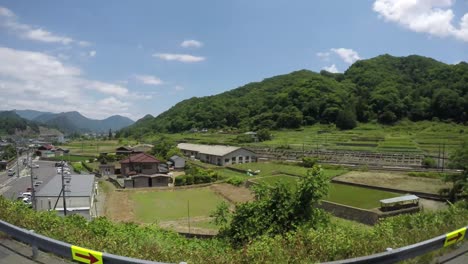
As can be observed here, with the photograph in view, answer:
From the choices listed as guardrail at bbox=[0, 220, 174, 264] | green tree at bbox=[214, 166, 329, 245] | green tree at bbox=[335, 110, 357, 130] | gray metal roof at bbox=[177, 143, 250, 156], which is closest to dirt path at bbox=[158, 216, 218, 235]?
green tree at bbox=[214, 166, 329, 245]

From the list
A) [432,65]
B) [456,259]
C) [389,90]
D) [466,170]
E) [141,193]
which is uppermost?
[432,65]

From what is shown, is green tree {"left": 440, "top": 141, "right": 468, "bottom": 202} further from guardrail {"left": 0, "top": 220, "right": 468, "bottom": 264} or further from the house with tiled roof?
the house with tiled roof

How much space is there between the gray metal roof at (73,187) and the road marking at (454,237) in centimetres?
2240

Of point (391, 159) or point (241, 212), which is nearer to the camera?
point (241, 212)

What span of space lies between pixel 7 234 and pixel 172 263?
2.72 meters

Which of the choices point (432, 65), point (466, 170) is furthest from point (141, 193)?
point (432, 65)

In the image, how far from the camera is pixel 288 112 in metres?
93.8

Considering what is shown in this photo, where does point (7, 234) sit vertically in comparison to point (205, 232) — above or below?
above

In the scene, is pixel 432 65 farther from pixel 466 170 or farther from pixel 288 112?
pixel 466 170

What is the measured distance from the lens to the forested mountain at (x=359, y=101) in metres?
81.6

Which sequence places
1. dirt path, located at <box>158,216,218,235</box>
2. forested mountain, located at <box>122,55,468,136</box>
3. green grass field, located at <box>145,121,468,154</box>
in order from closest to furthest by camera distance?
1. dirt path, located at <box>158,216,218,235</box>
2. green grass field, located at <box>145,121,468,154</box>
3. forested mountain, located at <box>122,55,468,136</box>

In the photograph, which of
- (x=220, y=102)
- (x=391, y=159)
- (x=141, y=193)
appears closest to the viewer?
(x=141, y=193)

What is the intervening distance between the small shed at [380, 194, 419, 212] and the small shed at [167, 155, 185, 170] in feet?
103

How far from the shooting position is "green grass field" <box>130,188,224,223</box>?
22.8 metres
